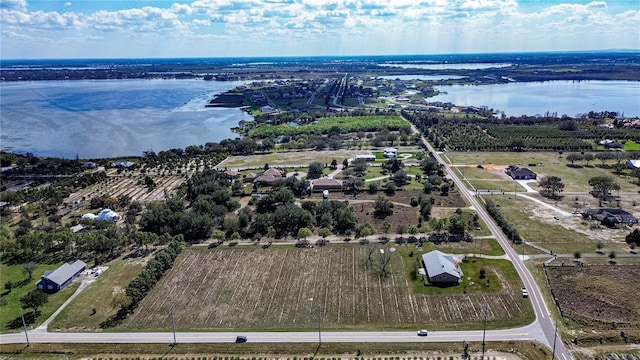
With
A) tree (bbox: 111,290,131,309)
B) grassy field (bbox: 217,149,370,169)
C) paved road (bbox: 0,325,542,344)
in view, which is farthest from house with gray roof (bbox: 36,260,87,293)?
grassy field (bbox: 217,149,370,169)

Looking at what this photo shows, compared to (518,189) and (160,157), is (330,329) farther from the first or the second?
(160,157)

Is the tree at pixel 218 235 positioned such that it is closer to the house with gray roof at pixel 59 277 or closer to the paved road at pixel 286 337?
the house with gray roof at pixel 59 277

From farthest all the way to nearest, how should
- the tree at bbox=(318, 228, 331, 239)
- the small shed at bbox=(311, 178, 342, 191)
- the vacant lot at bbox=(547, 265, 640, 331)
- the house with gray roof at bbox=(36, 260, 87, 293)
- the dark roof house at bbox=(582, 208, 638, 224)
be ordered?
the small shed at bbox=(311, 178, 342, 191), the dark roof house at bbox=(582, 208, 638, 224), the tree at bbox=(318, 228, 331, 239), the house with gray roof at bbox=(36, 260, 87, 293), the vacant lot at bbox=(547, 265, 640, 331)

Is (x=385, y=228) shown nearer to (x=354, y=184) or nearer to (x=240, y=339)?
(x=354, y=184)

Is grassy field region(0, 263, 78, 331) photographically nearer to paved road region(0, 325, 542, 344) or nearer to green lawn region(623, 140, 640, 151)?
paved road region(0, 325, 542, 344)

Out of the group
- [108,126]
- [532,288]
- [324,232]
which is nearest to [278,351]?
[324,232]

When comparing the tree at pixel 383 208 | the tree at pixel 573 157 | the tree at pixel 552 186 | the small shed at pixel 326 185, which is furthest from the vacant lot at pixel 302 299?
the tree at pixel 573 157
